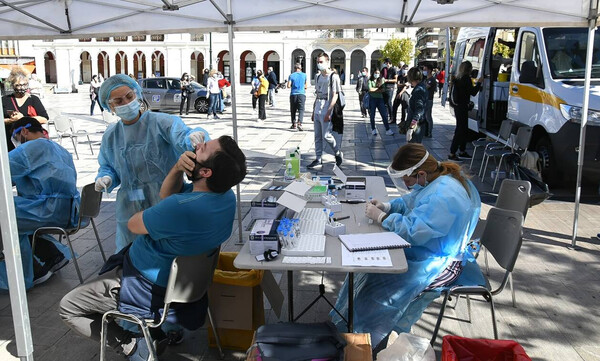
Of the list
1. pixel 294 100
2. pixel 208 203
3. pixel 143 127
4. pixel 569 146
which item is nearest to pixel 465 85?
pixel 569 146

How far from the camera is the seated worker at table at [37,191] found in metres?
4.04

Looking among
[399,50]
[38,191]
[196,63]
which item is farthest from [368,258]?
[196,63]

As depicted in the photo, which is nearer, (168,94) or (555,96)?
(555,96)

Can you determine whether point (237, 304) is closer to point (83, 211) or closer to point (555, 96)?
point (83, 211)

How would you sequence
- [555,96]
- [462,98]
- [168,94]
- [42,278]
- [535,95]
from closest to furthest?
[42,278] < [555,96] < [535,95] < [462,98] < [168,94]

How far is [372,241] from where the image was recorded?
2.78 metres

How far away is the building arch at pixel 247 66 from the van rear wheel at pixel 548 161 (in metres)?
45.8

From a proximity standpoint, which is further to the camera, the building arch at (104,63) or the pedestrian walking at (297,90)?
the building arch at (104,63)

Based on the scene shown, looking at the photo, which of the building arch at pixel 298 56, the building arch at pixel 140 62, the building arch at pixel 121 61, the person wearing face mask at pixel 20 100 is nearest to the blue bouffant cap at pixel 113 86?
the person wearing face mask at pixel 20 100

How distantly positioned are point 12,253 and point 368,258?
62.4 inches

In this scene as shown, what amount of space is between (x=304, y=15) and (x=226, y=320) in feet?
9.21

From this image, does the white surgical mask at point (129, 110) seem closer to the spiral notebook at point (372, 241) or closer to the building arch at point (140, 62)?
the spiral notebook at point (372, 241)

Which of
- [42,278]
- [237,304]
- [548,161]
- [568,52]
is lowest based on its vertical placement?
[42,278]

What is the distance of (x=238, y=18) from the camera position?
4.62 metres
